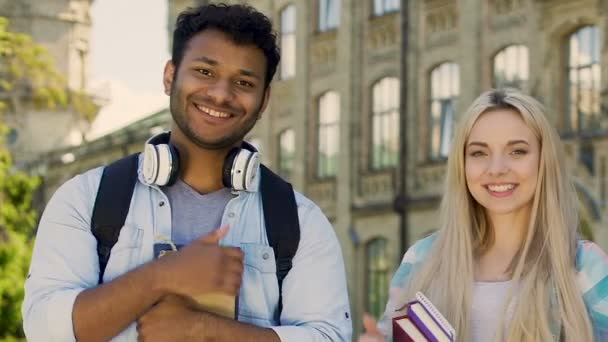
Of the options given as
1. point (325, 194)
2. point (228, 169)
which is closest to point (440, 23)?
point (325, 194)

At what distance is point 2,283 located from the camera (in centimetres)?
1878

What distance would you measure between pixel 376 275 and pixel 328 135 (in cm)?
353

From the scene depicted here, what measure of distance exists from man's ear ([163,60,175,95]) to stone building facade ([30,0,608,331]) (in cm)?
1863

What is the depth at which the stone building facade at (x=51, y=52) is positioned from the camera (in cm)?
5366

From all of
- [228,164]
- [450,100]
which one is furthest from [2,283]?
[228,164]

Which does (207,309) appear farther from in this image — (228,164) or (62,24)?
(62,24)

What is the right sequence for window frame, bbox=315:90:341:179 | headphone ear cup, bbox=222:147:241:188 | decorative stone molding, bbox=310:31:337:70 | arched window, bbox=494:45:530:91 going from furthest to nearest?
decorative stone molding, bbox=310:31:337:70 < window frame, bbox=315:90:341:179 < arched window, bbox=494:45:530:91 < headphone ear cup, bbox=222:147:241:188

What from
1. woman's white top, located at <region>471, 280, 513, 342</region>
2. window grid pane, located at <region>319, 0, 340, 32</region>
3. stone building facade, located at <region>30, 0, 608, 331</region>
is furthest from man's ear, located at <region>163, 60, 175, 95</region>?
window grid pane, located at <region>319, 0, 340, 32</region>

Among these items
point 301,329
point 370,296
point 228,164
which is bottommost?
point 370,296

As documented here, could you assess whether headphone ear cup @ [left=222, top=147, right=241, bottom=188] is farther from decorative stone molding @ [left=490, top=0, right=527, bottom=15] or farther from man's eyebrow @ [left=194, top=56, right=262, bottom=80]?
decorative stone molding @ [left=490, top=0, right=527, bottom=15]

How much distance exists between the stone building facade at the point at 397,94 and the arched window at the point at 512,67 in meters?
0.02

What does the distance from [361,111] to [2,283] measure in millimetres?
11940

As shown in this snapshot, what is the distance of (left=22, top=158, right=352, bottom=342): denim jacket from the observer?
13.5 feet

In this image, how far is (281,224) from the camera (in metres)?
4.28
